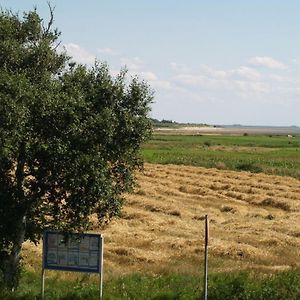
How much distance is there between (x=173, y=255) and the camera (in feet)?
73.5

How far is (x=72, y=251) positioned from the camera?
1467cm

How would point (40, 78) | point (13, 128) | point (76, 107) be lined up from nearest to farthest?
point (13, 128), point (76, 107), point (40, 78)

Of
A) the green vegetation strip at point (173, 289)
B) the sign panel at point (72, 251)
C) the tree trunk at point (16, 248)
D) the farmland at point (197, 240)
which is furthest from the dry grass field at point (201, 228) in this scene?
the sign panel at point (72, 251)

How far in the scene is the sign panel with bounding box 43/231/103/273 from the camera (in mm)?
14414

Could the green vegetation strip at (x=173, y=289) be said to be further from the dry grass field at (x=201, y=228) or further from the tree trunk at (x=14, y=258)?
the dry grass field at (x=201, y=228)

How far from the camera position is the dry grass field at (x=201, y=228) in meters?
21.4

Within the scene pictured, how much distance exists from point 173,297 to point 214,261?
7.23 m

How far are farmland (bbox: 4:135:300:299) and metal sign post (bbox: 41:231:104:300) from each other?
30.3 inches

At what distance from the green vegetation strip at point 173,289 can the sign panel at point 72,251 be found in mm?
703

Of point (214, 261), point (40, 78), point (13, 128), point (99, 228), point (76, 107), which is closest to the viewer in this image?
point (13, 128)

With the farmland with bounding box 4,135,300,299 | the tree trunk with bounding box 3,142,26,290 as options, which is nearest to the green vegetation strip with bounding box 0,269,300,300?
the farmland with bounding box 4,135,300,299

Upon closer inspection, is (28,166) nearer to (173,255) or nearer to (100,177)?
(100,177)

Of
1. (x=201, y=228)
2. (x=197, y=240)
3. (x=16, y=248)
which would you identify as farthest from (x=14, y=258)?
(x=201, y=228)

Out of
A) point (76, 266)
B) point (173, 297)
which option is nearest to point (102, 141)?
point (76, 266)
